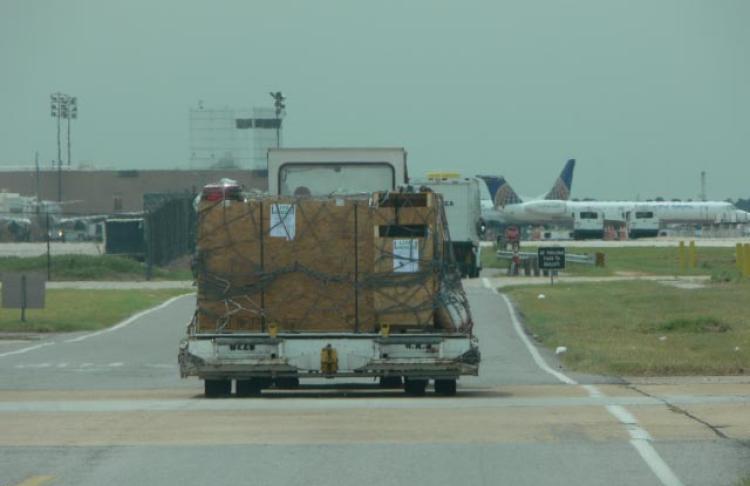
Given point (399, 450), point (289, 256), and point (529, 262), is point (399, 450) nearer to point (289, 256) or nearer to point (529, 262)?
point (289, 256)

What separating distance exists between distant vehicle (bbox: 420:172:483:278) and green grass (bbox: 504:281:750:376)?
2.04 m

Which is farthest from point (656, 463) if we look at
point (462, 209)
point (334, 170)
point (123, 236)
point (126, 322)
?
point (123, 236)

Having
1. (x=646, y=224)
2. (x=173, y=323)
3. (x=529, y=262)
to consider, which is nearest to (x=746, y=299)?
(x=173, y=323)

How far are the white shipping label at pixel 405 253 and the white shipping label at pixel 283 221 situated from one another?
3.86 ft

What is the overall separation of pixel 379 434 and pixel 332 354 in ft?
9.81

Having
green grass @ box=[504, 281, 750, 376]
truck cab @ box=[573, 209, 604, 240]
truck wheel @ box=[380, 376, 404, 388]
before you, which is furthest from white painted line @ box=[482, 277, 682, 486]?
Result: truck cab @ box=[573, 209, 604, 240]

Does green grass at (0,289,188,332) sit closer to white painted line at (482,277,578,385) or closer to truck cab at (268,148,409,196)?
white painted line at (482,277,578,385)

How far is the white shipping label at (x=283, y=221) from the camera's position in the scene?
652 inches

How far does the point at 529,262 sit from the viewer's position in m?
60.0

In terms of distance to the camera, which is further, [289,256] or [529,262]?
[529,262]

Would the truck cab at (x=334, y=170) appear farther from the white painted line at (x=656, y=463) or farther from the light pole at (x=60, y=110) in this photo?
the light pole at (x=60, y=110)

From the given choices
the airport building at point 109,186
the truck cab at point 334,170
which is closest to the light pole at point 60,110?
the airport building at point 109,186

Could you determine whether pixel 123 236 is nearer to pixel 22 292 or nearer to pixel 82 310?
pixel 82 310

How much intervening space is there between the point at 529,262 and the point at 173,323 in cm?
2752
